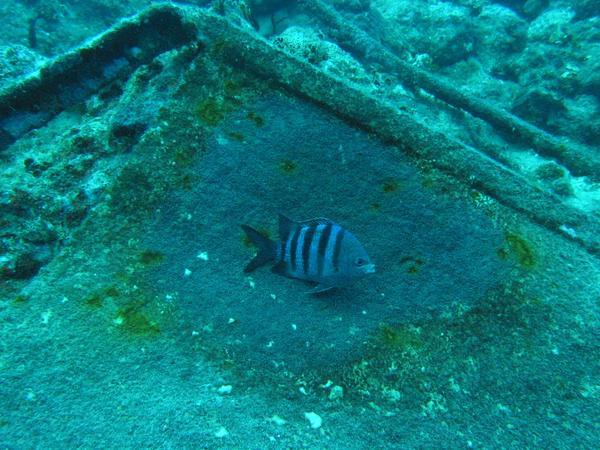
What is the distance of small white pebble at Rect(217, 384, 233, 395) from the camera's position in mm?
2027

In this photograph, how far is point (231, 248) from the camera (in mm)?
2490

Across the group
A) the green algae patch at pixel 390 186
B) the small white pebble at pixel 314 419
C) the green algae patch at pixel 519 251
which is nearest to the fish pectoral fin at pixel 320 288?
the small white pebble at pixel 314 419

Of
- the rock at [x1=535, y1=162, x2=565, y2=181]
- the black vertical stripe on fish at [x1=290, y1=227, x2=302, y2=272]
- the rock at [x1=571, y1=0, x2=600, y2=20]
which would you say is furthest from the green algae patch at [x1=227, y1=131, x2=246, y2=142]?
the rock at [x1=571, y1=0, x2=600, y2=20]

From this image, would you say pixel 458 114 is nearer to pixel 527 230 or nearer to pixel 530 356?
pixel 527 230

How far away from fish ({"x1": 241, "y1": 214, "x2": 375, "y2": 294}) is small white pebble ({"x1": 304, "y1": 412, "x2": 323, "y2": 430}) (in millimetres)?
743

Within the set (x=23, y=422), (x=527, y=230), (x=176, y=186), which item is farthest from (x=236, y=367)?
(x=527, y=230)

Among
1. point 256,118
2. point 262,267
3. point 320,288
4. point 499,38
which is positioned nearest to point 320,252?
point 320,288

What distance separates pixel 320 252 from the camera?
2.04m

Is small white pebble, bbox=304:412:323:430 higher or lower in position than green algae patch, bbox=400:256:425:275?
lower

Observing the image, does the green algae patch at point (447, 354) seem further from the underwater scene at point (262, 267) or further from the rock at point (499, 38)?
the rock at point (499, 38)

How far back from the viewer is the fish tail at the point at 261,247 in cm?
215

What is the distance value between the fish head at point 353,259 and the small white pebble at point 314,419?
81 centimetres

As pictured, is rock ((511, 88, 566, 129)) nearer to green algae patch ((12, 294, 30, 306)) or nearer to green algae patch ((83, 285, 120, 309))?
green algae patch ((83, 285, 120, 309))

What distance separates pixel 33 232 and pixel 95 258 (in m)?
0.47
